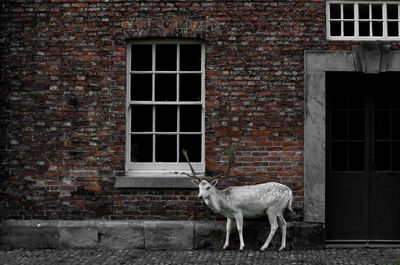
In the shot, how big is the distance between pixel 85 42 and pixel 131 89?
1059mm

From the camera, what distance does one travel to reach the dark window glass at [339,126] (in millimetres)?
8688

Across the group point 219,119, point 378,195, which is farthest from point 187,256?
point 378,195

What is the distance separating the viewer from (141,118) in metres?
8.75

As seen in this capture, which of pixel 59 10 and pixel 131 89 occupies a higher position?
pixel 59 10

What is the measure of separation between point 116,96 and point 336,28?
12.2ft

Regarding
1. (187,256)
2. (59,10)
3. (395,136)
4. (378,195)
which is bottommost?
(187,256)

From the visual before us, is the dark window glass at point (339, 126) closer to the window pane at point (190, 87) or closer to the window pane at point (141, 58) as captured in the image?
the window pane at point (190, 87)

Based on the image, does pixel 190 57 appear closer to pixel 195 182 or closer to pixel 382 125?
pixel 195 182

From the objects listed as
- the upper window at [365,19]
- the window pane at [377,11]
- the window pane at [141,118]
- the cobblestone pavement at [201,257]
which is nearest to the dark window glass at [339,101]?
the upper window at [365,19]

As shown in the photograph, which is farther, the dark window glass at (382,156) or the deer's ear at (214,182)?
the dark window glass at (382,156)

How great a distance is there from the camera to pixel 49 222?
8.49 metres

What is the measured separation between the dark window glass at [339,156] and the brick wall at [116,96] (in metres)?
0.67

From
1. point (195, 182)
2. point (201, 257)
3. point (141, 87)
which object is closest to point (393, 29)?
point (195, 182)

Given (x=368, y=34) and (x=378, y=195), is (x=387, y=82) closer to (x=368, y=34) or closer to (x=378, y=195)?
(x=368, y=34)
